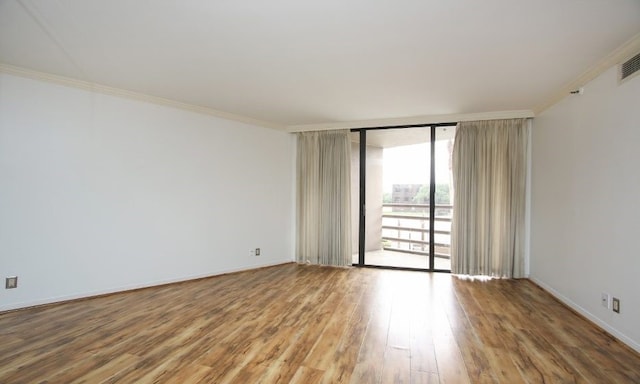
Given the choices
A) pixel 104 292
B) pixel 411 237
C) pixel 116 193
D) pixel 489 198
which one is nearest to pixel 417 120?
pixel 489 198

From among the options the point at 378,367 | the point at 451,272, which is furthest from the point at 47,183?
the point at 451,272

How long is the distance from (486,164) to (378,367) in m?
3.55

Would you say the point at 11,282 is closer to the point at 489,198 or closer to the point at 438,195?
the point at 438,195

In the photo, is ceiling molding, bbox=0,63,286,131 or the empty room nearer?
the empty room

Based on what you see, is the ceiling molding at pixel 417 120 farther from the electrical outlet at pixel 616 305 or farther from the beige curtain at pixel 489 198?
the electrical outlet at pixel 616 305

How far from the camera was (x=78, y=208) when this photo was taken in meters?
Result: 3.37

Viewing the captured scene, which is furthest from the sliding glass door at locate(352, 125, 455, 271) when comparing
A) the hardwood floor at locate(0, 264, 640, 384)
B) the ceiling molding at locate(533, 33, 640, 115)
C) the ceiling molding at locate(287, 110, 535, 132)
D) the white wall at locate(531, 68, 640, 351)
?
the ceiling molding at locate(533, 33, 640, 115)

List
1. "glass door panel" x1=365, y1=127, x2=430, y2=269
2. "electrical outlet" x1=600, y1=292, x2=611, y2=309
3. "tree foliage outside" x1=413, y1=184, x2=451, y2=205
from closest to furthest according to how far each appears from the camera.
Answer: "electrical outlet" x1=600, y1=292, x2=611, y2=309
"tree foliage outside" x1=413, y1=184, x2=451, y2=205
"glass door panel" x1=365, y1=127, x2=430, y2=269

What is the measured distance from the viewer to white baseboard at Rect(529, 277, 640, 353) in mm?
2350

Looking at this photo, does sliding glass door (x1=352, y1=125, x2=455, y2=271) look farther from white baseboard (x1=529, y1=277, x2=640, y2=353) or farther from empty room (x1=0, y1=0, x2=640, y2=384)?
white baseboard (x1=529, y1=277, x2=640, y2=353)

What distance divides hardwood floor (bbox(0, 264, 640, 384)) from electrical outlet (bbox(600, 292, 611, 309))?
25cm

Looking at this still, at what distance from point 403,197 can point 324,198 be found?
1386 mm

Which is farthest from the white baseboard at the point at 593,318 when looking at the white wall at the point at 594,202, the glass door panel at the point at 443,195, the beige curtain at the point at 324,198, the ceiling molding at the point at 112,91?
the ceiling molding at the point at 112,91

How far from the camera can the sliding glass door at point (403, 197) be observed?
15.6 feet
